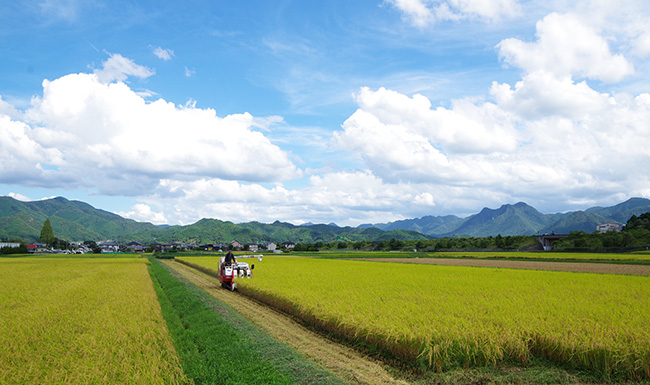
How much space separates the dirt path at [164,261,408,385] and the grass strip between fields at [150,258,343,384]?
0.54 meters

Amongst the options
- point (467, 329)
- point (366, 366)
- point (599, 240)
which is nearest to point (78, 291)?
point (366, 366)

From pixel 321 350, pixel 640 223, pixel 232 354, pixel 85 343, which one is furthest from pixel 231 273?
pixel 640 223

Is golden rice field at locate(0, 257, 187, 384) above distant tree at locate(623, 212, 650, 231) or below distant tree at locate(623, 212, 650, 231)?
below

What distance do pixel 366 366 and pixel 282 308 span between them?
875cm

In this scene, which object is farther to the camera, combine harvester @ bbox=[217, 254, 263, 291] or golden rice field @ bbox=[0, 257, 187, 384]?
combine harvester @ bbox=[217, 254, 263, 291]

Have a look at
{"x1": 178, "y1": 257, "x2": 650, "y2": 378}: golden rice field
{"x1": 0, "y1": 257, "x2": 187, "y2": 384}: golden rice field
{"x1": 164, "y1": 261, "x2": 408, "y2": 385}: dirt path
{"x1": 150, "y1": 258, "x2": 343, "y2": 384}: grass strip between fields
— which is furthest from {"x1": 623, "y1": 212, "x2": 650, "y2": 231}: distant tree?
{"x1": 0, "y1": 257, "x2": 187, "y2": 384}: golden rice field

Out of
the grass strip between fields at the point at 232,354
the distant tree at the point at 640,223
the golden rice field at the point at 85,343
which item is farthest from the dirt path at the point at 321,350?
the distant tree at the point at 640,223

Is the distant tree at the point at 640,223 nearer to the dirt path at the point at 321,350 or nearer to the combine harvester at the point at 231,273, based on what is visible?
the combine harvester at the point at 231,273

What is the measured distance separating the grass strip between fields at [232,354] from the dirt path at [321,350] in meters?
0.54

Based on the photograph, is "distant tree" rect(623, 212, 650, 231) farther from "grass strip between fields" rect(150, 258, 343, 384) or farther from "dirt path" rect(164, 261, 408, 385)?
"grass strip between fields" rect(150, 258, 343, 384)

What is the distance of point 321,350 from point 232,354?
Result: 8.76 ft

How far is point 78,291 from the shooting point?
23.1 m

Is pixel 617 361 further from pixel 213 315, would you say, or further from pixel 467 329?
pixel 213 315

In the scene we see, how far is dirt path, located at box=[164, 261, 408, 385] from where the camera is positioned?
947 centimetres
